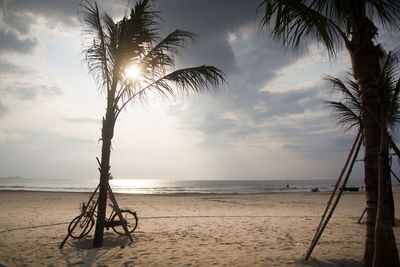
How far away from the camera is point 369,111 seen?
4.07 meters

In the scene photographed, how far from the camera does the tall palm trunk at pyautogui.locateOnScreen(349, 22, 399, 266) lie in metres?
3.99

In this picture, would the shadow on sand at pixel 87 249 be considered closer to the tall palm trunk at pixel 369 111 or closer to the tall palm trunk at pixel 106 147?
the tall palm trunk at pixel 106 147

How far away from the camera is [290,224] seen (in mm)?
10195

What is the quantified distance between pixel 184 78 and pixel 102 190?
402 centimetres

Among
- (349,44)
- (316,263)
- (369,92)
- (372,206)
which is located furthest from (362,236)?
(349,44)

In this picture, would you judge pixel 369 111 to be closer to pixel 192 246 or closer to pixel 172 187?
pixel 192 246

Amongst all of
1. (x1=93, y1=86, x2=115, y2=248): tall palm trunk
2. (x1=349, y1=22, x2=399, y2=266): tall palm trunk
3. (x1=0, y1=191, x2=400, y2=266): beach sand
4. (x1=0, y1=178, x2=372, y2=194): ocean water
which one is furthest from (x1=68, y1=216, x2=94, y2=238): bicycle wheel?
(x1=0, y1=178, x2=372, y2=194): ocean water

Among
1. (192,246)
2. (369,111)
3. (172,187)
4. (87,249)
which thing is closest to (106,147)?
(87,249)

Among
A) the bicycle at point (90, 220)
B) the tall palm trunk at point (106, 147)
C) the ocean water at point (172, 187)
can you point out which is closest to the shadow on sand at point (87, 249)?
the bicycle at point (90, 220)

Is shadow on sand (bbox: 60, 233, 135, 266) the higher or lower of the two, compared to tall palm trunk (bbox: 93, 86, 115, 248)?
lower

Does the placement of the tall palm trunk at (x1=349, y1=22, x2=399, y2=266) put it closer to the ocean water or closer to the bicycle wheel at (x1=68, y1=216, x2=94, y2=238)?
the bicycle wheel at (x1=68, y1=216, x2=94, y2=238)

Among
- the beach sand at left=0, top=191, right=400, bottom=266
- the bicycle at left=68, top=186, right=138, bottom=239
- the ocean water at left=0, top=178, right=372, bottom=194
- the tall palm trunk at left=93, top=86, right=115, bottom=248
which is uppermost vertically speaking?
the tall palm trunk at left=93, top=86, right=115, bottom=248

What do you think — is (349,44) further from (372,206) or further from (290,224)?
(290,224)

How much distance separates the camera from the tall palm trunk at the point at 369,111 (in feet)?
13.1
